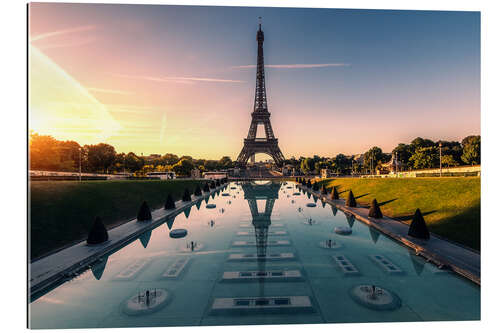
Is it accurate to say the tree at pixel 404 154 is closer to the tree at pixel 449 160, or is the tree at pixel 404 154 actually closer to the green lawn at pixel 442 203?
the tree at pixel 449 160

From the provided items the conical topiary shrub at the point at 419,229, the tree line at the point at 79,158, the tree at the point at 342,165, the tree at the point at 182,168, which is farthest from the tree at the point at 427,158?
the tree at the point at 182,168

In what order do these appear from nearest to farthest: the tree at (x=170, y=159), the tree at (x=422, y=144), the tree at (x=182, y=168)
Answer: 1. the tree at (x=182, y=168)
2. the tree at (x=422, y=144)
3. the tree at (x=170, y=159)

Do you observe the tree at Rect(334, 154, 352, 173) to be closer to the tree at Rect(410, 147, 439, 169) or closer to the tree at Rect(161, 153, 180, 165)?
the tree at Rect(410, 147, 439, 169)

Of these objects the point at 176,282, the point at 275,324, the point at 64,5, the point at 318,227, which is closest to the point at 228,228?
the point at 318,227

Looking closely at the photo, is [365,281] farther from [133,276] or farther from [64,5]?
[64,5]

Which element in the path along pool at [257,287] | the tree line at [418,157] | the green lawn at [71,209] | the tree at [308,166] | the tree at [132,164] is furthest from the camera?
the tree at [308,166]

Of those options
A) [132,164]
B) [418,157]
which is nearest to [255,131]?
[132,164]

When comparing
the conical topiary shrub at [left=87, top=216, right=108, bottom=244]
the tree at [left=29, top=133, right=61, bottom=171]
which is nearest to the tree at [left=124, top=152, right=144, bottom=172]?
the tree at [left=29, top=133, right=61, bottom=171]

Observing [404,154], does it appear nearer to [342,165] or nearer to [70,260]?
[342,165]

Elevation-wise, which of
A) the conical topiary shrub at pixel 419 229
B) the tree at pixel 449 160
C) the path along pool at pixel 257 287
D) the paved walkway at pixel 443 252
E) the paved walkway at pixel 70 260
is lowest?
the path along pool at pixel 257 287
